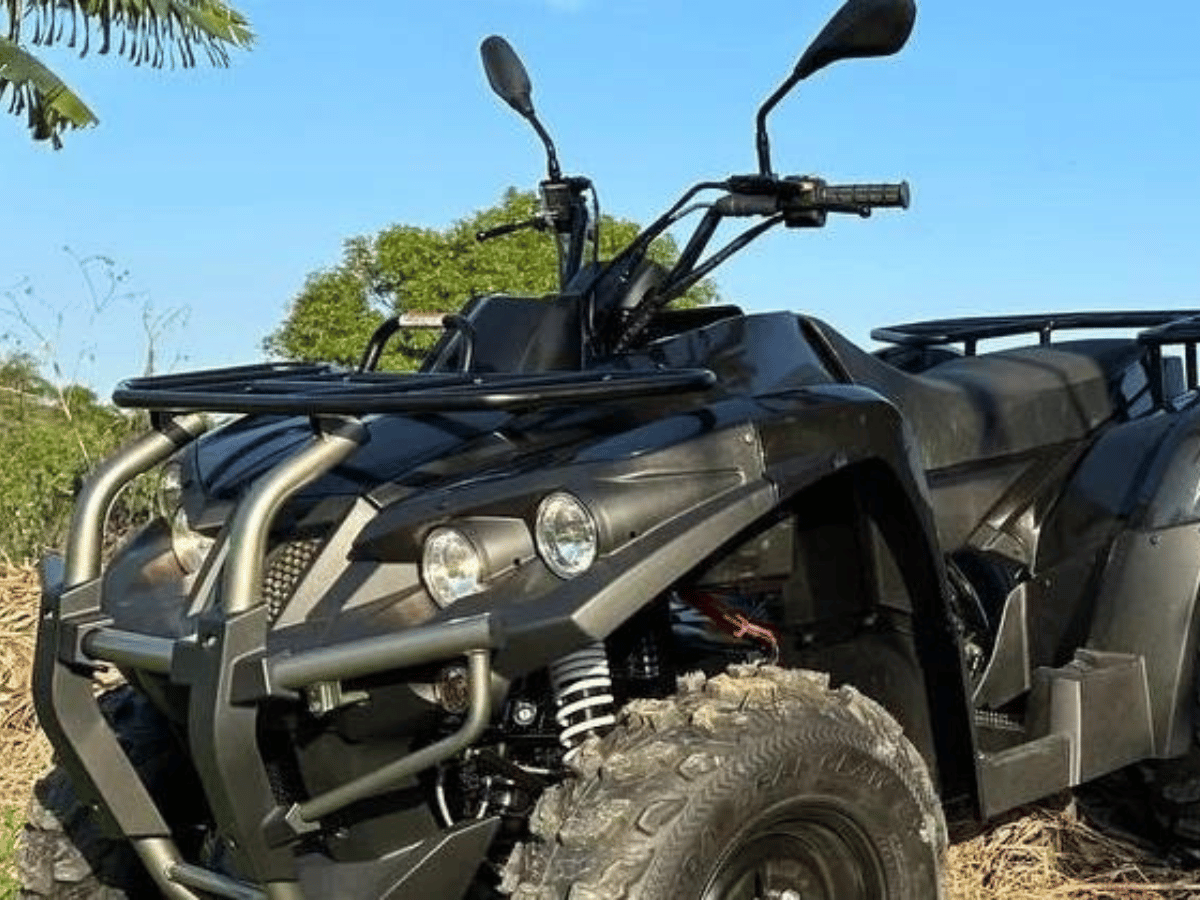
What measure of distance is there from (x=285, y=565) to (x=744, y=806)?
0.94 metres

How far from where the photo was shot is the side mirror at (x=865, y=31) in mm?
3398

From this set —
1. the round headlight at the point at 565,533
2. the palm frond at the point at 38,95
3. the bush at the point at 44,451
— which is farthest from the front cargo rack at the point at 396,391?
the palm frond at the point at 38,95

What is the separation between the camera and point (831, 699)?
10.6ft

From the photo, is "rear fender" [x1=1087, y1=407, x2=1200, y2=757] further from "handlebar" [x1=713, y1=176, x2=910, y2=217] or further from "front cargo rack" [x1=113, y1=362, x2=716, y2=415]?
"front cargo rack" [x1=113, y1=362, x2=716, y2=415]

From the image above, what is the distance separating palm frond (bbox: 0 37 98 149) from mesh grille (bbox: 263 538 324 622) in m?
10.0

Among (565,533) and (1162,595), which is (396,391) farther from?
(1162,595)

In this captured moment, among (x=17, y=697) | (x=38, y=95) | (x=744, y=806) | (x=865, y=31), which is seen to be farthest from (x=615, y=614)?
(x=38, y=95)

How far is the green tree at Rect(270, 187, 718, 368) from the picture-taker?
1981cm

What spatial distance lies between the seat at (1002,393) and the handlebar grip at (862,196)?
33cm

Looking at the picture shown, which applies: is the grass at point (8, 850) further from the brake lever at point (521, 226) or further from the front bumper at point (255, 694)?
the brake lever at point (521, 226)

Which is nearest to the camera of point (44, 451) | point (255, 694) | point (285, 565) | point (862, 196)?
point (255, 694)

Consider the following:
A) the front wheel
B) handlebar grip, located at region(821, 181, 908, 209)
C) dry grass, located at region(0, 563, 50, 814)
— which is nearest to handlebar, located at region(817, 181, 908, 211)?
handlebar grip, located at region(821, 181, 908, 209)

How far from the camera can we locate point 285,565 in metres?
3.15

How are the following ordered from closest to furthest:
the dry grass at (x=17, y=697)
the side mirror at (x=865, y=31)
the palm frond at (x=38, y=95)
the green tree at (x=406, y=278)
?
the side mirror at (x=865, y=31) → the dry grass at (x=17, y=697) → the palm frond at (x=38, y=95) → the green tree at (x=406, y=278)
